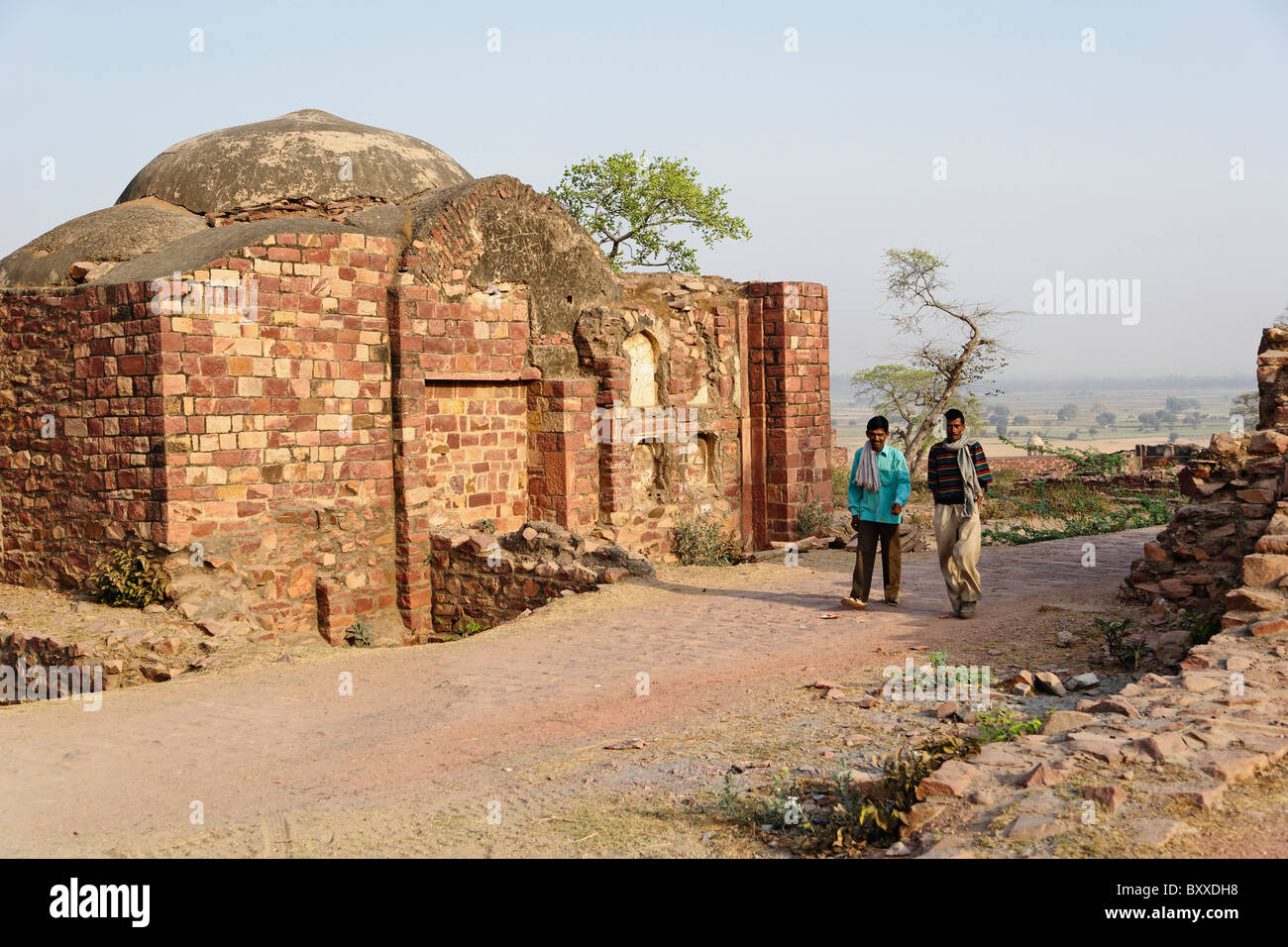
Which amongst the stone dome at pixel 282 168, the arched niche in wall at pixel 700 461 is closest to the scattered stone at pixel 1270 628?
the arched niche in wall at pixel 700 461

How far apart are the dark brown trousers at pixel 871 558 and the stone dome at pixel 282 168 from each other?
7272 millimetres

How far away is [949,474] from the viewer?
8.01 meters

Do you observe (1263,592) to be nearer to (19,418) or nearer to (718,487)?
(718,487)

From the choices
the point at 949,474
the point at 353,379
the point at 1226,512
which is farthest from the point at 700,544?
the point at 1226,512

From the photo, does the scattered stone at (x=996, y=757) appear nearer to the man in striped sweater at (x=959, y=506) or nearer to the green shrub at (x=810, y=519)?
the man in striped sweater at (x=959, y=506)

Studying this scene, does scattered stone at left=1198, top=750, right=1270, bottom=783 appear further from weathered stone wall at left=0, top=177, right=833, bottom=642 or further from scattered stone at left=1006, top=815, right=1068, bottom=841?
weathered stone wall at left=0, top=177, right=833, bottom=642

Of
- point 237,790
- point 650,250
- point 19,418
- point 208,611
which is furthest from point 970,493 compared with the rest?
point 650,250

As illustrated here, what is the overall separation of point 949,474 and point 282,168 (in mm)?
8641

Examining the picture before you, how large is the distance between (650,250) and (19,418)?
18.2m

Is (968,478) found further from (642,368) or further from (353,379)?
(353,379)

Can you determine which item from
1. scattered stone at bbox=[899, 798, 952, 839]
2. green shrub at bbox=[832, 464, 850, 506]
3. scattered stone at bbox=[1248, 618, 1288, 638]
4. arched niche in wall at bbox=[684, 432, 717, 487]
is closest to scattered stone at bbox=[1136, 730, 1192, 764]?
scattered stone at bbox=[899, 798, 952, 839]

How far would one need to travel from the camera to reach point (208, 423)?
866 cm

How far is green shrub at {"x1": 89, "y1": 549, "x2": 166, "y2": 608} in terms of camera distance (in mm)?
8492

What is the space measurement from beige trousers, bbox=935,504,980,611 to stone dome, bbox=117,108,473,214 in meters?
7.84
